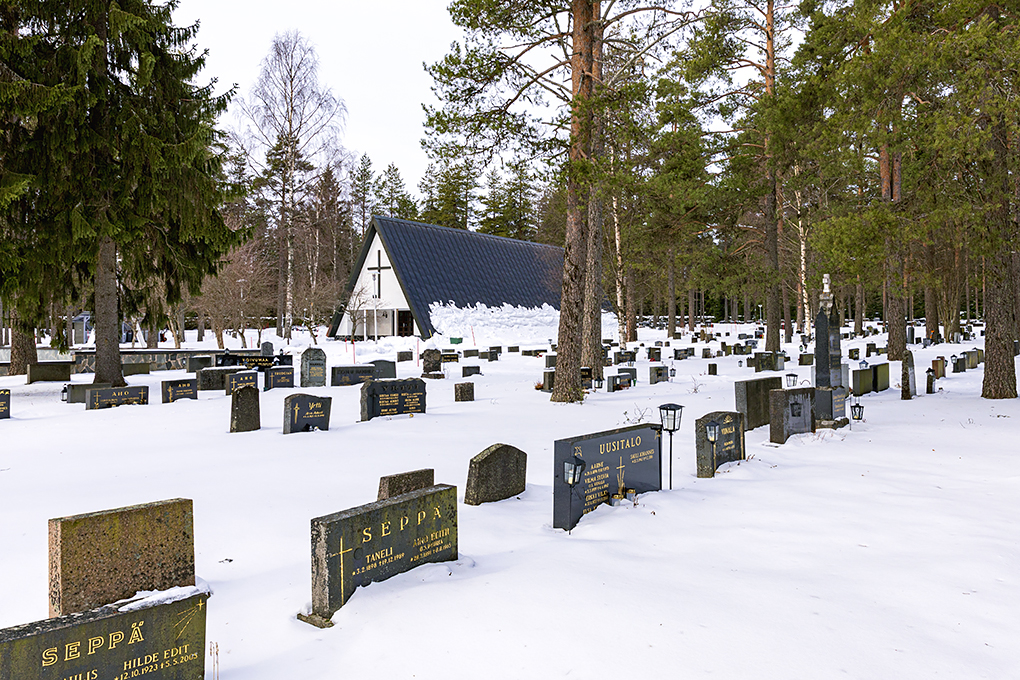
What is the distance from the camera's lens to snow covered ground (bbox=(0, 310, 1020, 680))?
323 centimetres

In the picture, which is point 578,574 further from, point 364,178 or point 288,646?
point 364,178

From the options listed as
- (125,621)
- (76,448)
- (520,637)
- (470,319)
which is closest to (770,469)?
(520,637)

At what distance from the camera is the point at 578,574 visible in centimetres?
421

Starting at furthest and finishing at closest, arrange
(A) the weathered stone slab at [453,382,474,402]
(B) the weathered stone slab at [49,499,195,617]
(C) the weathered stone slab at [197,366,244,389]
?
(C) the weathered stone slab at [197,366,244,389]
(A) the weathered stone slab at [453,382,474,402]
(B) the weathered stone slab at [49,499,195,617]

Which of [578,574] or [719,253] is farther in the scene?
[719,253]

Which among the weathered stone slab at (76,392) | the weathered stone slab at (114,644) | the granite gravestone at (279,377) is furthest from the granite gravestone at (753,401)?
the weathered stone slab at (76,392)

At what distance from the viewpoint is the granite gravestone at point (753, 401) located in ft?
32.7

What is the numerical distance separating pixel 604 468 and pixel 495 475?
3.57ft

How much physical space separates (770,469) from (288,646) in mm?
5968

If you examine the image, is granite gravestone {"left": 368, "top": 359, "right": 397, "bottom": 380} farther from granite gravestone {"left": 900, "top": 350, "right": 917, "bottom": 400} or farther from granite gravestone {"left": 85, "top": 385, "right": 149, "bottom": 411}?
granite gravestone {"left": 900, "top": 350, "right": 917, "bottom": 400}

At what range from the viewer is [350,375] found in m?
18.0

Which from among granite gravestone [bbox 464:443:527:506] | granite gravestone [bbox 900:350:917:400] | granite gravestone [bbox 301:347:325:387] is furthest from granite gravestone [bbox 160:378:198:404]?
granite gravestone [bbox 900:350:917:400]

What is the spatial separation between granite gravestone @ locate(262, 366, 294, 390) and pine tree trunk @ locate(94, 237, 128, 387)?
350 cm

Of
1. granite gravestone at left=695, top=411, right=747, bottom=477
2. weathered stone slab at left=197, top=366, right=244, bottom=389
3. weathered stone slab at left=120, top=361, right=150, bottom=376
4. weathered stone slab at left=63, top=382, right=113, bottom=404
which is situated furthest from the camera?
weathered stone slab at left=120, top=361, right=150, bottom=376
